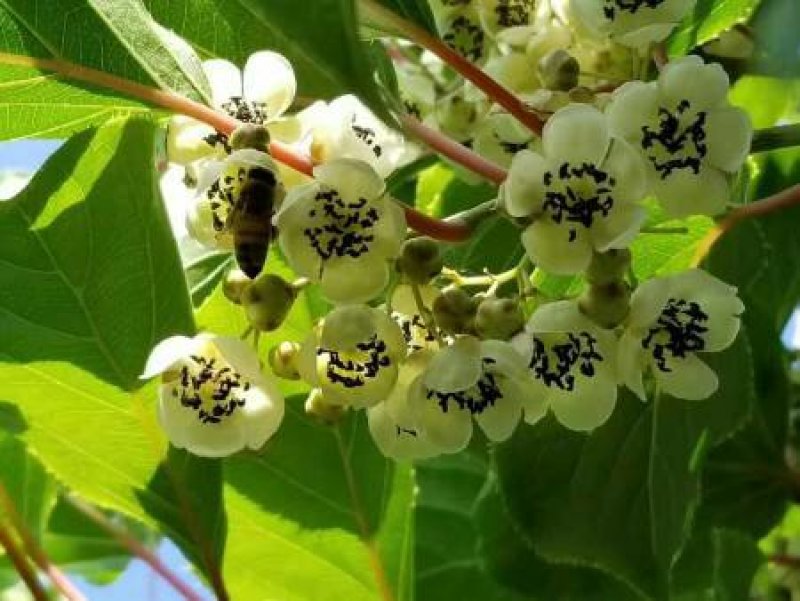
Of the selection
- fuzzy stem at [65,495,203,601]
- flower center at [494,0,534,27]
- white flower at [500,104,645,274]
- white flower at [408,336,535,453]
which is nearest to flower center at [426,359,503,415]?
white flower at [408,336,535,453]

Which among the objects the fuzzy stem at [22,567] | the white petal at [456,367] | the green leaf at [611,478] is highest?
the white petal at [456,367]

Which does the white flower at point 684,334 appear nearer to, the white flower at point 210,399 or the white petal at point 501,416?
the white petal at point 501,416

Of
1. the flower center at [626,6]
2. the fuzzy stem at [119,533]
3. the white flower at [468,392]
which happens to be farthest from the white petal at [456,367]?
the fuzzy stem at [119,533]

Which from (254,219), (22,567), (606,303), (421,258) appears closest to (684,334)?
(606,303)

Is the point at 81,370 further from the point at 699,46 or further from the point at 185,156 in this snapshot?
the point at 699,46

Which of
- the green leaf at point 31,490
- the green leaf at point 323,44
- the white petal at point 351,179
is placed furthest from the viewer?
the green leaf at point 31,490

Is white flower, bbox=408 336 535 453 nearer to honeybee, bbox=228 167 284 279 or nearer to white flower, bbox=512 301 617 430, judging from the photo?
white flower, bbox=512 301 617 430
